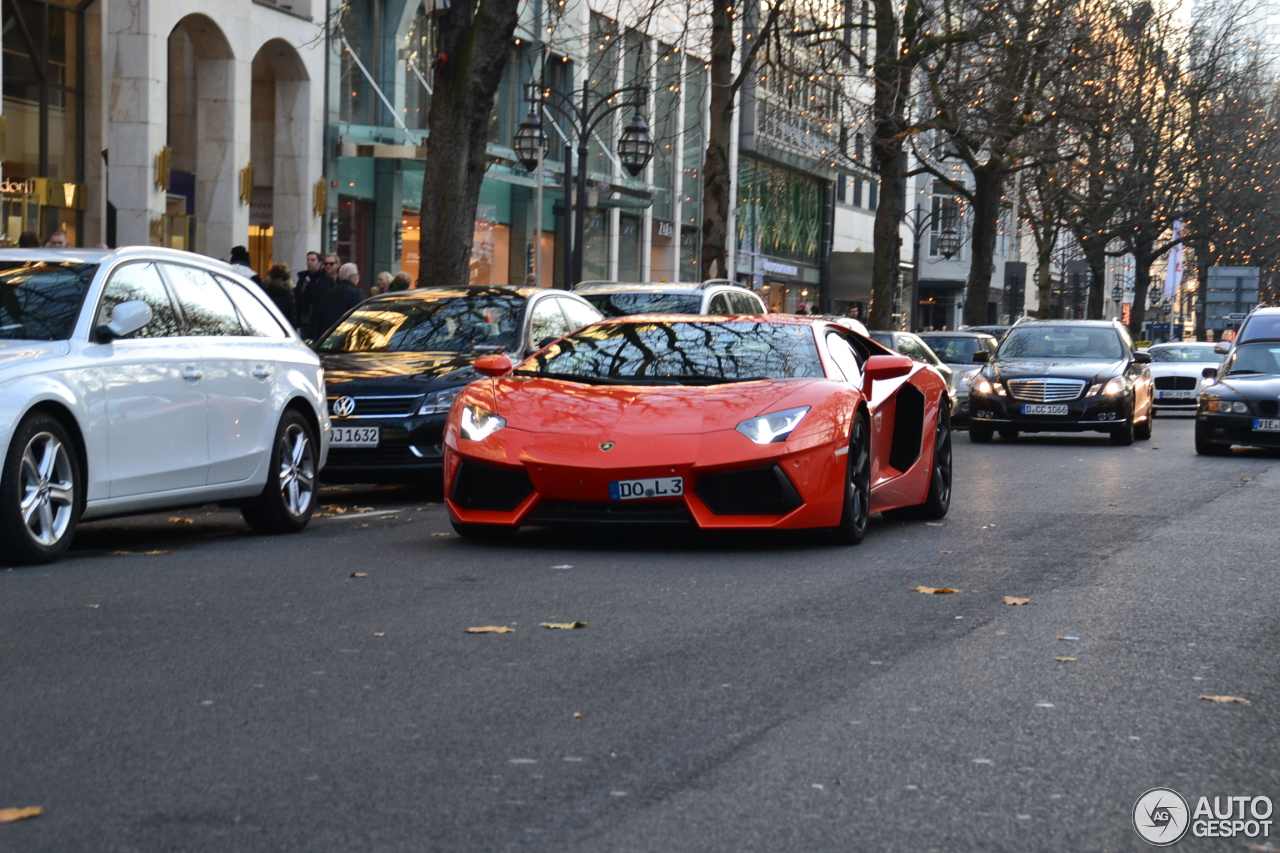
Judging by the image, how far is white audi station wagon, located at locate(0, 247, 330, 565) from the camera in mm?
8484

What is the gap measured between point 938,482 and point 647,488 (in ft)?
10.5

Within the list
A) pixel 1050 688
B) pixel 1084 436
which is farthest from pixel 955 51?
pixel 1050 688

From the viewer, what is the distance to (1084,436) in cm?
2600

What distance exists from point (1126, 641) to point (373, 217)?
30195 millimetres

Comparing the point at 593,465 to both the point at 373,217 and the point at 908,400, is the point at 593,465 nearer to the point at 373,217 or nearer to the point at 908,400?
the point at 908,400

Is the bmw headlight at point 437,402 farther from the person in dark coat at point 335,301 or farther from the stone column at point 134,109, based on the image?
the stone column at point 134,109

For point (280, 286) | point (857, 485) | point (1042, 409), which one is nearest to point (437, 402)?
point (857, 485)

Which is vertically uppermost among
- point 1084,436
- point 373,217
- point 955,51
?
point 955,51

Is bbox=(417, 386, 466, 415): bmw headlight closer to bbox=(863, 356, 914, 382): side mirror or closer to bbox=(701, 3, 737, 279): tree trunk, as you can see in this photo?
bbox=(863, 356, 914, 382): side mirror

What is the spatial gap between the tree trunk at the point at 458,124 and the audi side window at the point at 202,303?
29.9ft

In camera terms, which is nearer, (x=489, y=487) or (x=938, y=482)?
(x=489, y=487)

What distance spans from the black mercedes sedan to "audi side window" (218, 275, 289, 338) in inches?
489

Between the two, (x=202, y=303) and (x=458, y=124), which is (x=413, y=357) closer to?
(x=202, y=303)

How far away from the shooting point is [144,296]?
9.61 m
